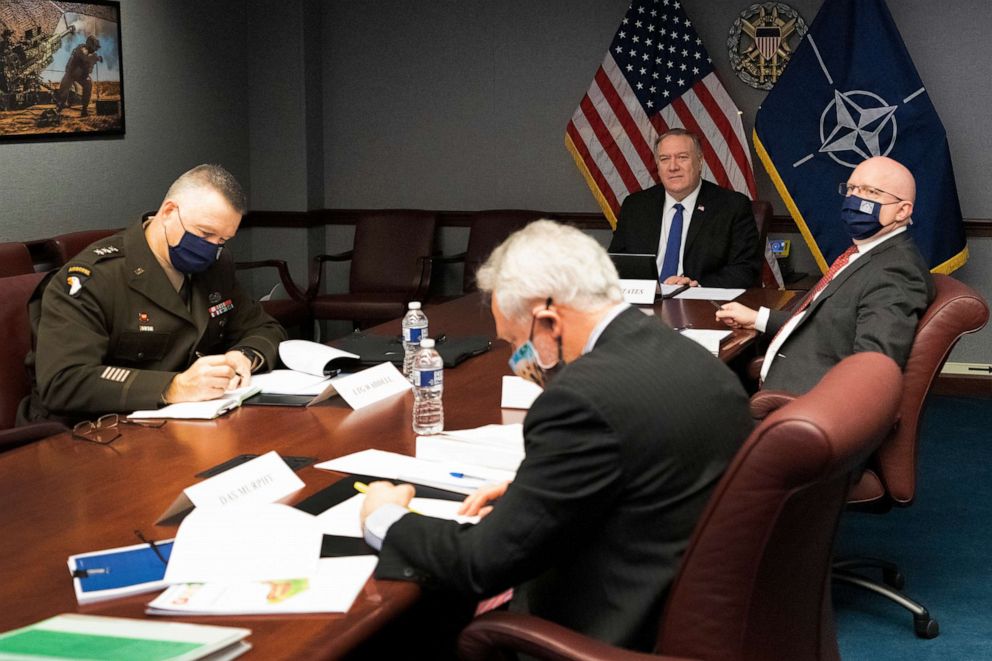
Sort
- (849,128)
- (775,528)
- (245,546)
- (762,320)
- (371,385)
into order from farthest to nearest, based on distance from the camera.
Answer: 1. (849,128)
2. (762,320)
3. (371,385)
4. (245,546)
5. (775,528)

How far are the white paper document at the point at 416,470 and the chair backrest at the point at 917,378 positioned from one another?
4.64 ft

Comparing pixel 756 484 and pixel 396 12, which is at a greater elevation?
pixel 396 12

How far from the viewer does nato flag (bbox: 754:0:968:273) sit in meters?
6.13

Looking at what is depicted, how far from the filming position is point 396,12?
7355 mm

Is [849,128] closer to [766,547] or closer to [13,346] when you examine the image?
[13,346]

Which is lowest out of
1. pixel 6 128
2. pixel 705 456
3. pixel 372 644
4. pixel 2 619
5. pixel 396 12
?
pixel 372 644

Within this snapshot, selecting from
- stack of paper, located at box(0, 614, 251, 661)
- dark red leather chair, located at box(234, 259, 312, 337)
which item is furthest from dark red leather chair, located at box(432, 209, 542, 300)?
stack of paper, located at box(0, 614, 251, 661)

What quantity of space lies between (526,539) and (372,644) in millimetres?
909

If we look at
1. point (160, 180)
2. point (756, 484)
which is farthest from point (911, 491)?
point (160, 180)

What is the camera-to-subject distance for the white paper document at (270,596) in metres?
1.68

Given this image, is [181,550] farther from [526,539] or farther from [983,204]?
[983,204]

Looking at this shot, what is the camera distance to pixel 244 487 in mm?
2207

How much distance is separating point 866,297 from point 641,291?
125 cm

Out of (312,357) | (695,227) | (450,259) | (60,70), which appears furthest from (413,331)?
(450,259)
